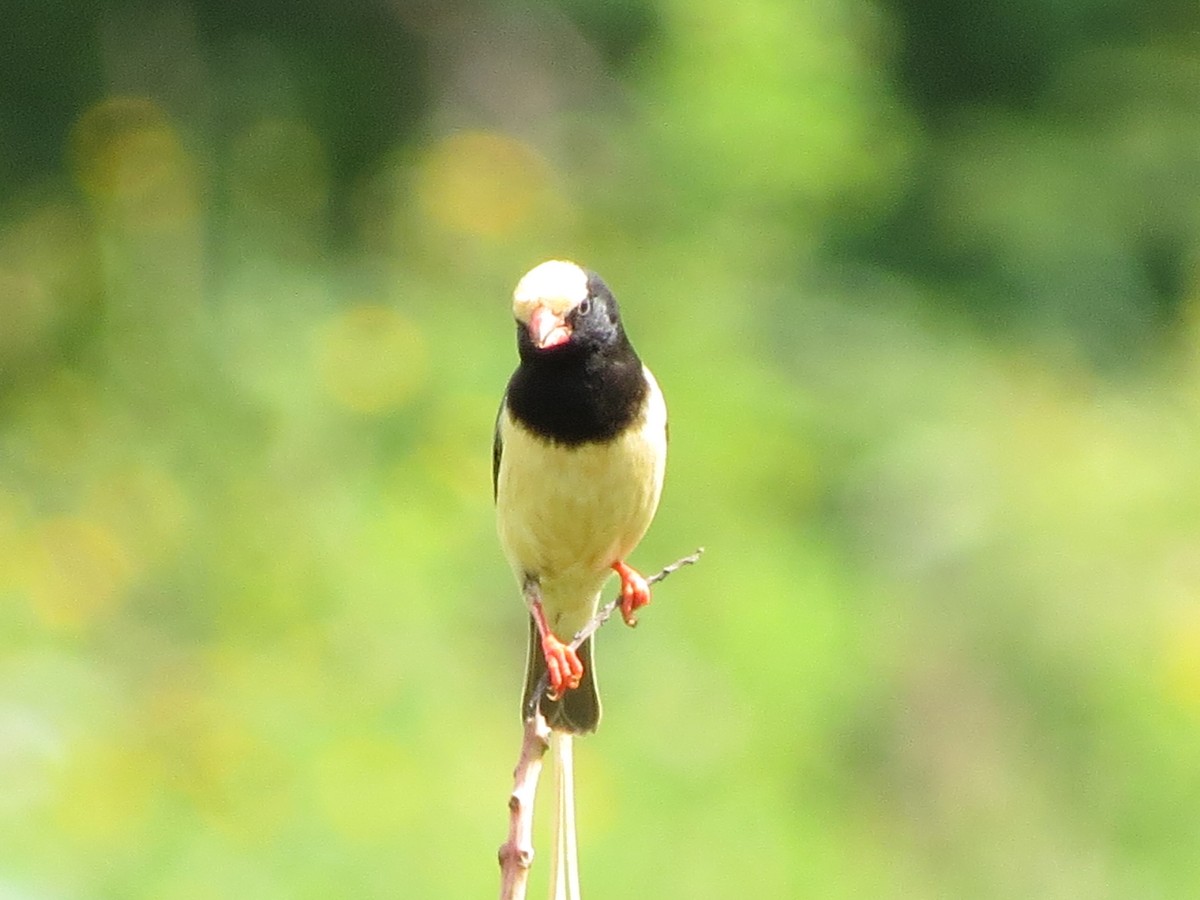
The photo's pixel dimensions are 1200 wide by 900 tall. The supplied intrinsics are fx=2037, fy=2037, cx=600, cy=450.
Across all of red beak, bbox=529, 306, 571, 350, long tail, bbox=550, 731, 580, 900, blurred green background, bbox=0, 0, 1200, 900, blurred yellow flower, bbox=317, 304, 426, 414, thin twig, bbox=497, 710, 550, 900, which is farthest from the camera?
blurred yellow flower, bbox=317, 304, 426, 414

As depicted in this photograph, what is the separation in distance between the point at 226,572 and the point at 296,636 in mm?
244

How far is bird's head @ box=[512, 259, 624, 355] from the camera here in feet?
10.2

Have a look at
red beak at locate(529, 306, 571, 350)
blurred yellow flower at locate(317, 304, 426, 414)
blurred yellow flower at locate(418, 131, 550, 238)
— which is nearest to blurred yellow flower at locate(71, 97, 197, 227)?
blurred yellow flower at locate(317, 304, 426, 414)

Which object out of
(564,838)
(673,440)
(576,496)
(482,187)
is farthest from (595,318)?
(482,187)

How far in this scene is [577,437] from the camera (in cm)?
326

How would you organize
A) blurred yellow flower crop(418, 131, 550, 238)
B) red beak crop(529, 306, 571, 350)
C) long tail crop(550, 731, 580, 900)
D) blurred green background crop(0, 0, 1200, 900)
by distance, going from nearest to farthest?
long tail crop(550, 731, 580, 900), red beak crop(529, 306, 571, 350), blurred green background crop(0, 0, 1200, 900), blurred yellow flower crop(418, 131, 550, 238)

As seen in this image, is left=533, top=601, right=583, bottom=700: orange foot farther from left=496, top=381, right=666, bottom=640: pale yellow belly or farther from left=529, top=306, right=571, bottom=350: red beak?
left=529, top=306, right=571, bottom=350: red beak

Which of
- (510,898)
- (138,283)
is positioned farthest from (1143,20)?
(510,898)

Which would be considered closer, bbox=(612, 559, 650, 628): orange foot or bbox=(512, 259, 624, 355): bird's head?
bbox=(512, 259, 624, 355): bird's head

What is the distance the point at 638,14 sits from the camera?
304 inches

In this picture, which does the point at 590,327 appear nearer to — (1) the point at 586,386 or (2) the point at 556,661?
(1) the point at 586,386

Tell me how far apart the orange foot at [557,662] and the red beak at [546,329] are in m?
0.54

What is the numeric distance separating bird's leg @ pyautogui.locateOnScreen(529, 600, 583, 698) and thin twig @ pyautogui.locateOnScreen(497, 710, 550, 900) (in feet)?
3.42

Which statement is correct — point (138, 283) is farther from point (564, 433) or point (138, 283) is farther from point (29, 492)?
point (564, 433)
